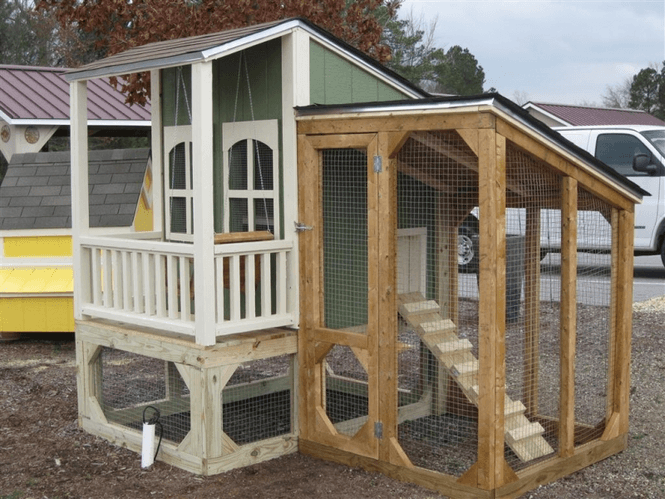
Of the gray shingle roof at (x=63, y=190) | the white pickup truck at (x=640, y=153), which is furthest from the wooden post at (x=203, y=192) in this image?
the white pickup truck at (x=640, y=153)

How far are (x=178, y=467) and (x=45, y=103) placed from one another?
828 centimetres

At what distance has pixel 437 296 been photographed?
6723mm

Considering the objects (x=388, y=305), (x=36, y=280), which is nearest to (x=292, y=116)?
(x=388, y=305)

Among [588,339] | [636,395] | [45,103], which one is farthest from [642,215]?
[45,103]

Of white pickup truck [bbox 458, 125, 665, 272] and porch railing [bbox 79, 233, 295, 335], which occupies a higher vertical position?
white pickup truck [bbox 458, 125, 665, 272]

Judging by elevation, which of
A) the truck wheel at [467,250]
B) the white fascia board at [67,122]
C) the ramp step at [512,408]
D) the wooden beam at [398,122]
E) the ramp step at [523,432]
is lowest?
the ramp step at [523,432]

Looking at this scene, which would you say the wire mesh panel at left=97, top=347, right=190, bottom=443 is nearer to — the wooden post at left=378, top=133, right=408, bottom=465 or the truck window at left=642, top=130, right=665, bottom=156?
the wooden post at left=378, top=133, right=408, bottom=465

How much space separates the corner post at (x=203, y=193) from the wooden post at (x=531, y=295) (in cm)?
201

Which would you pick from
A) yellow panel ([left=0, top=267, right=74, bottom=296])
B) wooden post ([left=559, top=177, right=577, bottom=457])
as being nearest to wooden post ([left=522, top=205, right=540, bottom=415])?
wooden post ([left=559, top=177, right=577, bottom=457])

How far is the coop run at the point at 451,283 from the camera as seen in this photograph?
508 centimetres

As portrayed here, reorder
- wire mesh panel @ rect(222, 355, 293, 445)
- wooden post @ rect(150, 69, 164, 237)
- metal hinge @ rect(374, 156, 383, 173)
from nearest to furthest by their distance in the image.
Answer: metal hinge @ rect(374, 156, 383, 173)
wire mesh panel @ rect(222, 355, 293, 445)
wooden post @ rect(150, 69, 164, 237)

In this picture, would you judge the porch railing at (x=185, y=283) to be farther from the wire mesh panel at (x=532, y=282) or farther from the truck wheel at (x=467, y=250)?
the wire mesh panel at (x=532, y=282)

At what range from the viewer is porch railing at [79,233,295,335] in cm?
591

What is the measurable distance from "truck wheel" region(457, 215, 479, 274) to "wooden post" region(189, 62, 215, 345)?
1.96 metres
